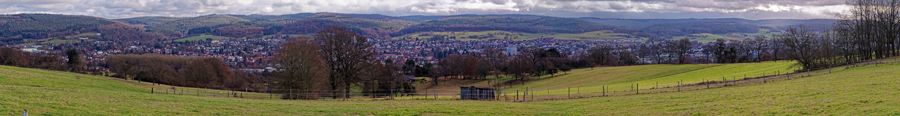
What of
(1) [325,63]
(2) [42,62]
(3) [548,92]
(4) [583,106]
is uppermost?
(1) [325,63]

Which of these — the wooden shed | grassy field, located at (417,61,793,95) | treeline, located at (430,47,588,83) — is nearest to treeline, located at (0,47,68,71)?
grassy field, located at (417,61,793,95)

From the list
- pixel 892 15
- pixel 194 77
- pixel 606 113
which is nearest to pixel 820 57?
pixel 892 15

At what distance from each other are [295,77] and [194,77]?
35135 mm

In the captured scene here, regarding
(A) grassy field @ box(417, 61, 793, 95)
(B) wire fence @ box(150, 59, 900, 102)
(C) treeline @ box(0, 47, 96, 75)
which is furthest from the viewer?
(C) treeline @ box(0, 47, 96, 75)

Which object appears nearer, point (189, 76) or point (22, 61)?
point (189, 76)

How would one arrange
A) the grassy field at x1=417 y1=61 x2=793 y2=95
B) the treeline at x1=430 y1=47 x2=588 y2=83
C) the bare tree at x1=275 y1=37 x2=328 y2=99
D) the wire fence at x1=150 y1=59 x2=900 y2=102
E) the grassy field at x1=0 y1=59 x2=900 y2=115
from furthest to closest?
1. the treeline at x1=430 y1=47 x2=588 y2=83
2. the grassy field at x1=417 y1=61 x2=793 y2=95
3. the bare tree at x1=275 y1=37 x2=328 y2=99
4. the wire fence at x1=150 y1=59 x2=900 y2=102
5. the grassy field at x1=0 y1=59 x2=900 y2=115

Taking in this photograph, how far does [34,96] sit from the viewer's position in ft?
53.3

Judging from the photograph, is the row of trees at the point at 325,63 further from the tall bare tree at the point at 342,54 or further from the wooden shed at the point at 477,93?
the wooden shed at the point at 477,93

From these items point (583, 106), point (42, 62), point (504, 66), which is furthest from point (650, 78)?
point (42, 62)

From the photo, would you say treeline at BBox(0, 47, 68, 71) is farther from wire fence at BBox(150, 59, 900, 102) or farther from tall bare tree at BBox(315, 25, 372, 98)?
tall bare tree at BBox(315, 25, 372, 98)

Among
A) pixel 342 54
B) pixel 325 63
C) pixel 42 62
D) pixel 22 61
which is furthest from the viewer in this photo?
pixel 42 62

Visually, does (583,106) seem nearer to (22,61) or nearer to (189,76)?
(189,76)

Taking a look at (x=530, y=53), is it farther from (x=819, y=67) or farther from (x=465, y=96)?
(x=465, y=96)

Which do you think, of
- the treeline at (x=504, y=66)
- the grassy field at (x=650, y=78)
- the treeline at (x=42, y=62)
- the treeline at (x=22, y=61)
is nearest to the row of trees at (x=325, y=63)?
the grassy field at (x=650, y=78)
